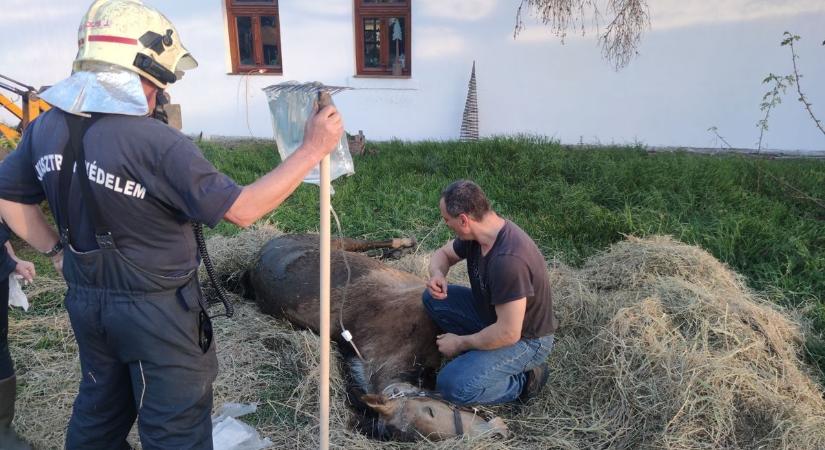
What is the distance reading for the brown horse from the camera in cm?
304

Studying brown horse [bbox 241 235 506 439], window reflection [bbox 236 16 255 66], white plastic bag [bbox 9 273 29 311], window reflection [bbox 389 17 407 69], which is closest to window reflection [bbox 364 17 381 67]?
window reflection [bbox 389 17 407 69]

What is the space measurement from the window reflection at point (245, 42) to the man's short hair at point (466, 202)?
802 cm

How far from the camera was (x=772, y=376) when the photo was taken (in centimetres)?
327

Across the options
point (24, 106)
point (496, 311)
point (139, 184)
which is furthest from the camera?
point (24, 106)

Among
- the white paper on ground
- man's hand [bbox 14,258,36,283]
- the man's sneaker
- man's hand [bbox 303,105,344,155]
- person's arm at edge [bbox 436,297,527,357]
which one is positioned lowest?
the white paper on ground

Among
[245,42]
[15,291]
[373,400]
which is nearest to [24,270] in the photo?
[15,291]

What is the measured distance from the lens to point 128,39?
1.95 metres

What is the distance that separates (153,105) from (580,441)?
248 centimetres

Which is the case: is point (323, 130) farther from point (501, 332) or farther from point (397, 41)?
point (397, 41)

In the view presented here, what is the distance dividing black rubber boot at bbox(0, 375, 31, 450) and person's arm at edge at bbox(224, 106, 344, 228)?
1.81 meters

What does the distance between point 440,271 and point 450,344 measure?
46cm

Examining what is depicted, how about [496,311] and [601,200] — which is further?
[601,200]

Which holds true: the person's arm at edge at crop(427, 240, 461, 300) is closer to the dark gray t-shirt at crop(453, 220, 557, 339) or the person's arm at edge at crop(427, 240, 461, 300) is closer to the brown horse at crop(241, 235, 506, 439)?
the dark gray t-shirt at crop(453, 220, 557, 339)

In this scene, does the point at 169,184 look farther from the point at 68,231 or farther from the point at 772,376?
the point at 772,376
